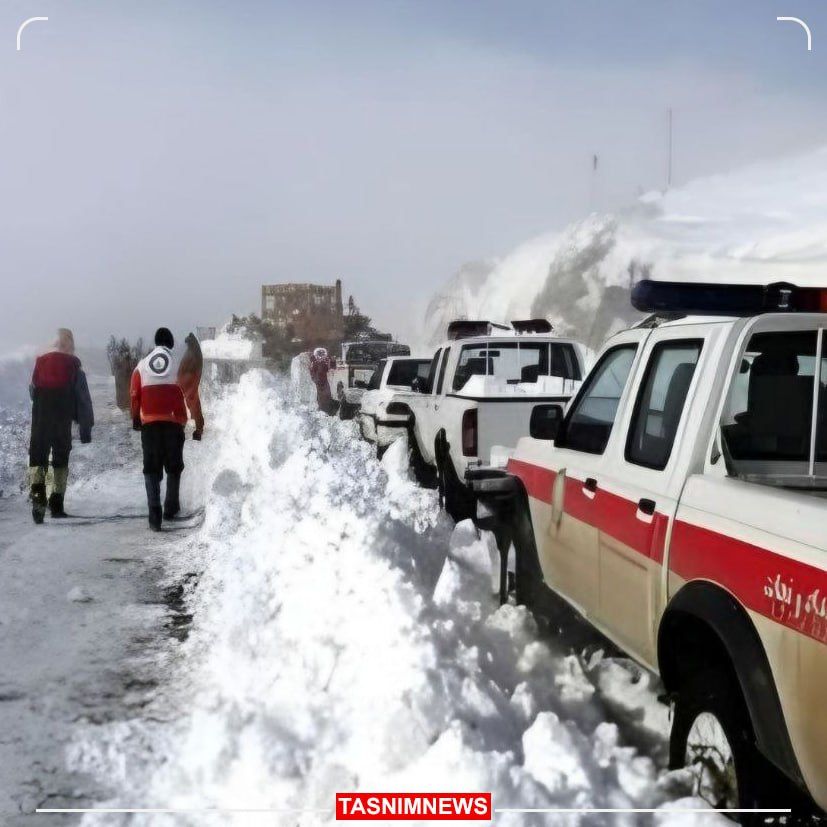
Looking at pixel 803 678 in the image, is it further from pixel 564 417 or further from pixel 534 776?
pixel 564 417

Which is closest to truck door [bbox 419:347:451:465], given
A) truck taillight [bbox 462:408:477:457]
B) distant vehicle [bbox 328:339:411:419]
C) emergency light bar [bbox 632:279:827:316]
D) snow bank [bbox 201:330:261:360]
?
truck taillight [bbox 462:408:477:457]

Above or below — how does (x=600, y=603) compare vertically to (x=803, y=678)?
below

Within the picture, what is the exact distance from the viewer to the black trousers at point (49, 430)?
10125 mm

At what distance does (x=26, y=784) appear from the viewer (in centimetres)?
403

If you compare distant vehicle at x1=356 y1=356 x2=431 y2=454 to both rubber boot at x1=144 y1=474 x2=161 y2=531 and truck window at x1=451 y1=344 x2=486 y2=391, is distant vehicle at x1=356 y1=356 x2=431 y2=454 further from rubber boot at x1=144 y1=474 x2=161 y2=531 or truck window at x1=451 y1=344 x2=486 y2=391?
rubber boot at x1=144 y1=474 x2=161 y2=531

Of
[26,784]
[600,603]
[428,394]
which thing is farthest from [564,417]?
[428,394]

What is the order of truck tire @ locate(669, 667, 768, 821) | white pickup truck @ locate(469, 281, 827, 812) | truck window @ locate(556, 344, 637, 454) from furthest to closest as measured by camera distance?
truck window @ locate(556, 344, 637, 454)
truck tire @ locate(669, 667, 768, 821)
white pickup truck @ locate(469, 281, 827, 812)

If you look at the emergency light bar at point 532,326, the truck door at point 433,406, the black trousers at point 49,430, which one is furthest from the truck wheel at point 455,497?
the black trousers at point 49,430

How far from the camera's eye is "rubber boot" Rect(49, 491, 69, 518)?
10266mm

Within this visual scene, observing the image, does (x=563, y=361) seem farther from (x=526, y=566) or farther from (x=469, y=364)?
(x=526, y=566)

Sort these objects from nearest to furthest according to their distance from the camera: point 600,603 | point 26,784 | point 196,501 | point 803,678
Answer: point 803,678 < point 26,784 < point 600,603 < point 196,501

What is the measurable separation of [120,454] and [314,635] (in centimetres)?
1115

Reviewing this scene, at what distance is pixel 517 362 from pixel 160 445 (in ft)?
13.3

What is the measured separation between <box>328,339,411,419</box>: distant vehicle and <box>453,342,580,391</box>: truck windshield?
11861mm
